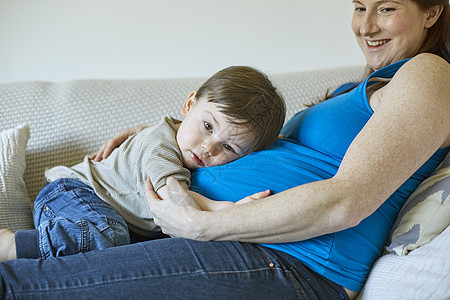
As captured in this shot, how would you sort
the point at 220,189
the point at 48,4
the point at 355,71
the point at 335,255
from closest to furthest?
the point at 335,255
the point at 220,189
the point at 355,71
the point at 48,4

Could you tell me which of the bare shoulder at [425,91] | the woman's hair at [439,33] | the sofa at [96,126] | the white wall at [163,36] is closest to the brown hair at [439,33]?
the woman's hair at [439,33]

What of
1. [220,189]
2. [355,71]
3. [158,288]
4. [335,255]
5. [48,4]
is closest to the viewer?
[158,288]

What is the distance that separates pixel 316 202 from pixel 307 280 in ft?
0.63

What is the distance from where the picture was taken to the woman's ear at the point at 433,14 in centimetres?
142

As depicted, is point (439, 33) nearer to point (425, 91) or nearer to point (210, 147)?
point (425, 91)

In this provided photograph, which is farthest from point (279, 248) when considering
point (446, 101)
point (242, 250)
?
point (446, 101)

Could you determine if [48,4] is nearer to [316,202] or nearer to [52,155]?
[52,155]

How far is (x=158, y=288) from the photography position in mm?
1052

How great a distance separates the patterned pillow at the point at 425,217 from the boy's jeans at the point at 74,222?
69 cm

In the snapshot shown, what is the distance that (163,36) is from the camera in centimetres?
241

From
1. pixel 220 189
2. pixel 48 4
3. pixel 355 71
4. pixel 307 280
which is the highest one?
pixel 48 4

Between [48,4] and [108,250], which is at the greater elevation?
[48,4]

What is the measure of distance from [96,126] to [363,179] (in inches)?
43.3

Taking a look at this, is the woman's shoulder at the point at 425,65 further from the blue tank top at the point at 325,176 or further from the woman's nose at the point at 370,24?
the woman's nose at the point at 370,24
